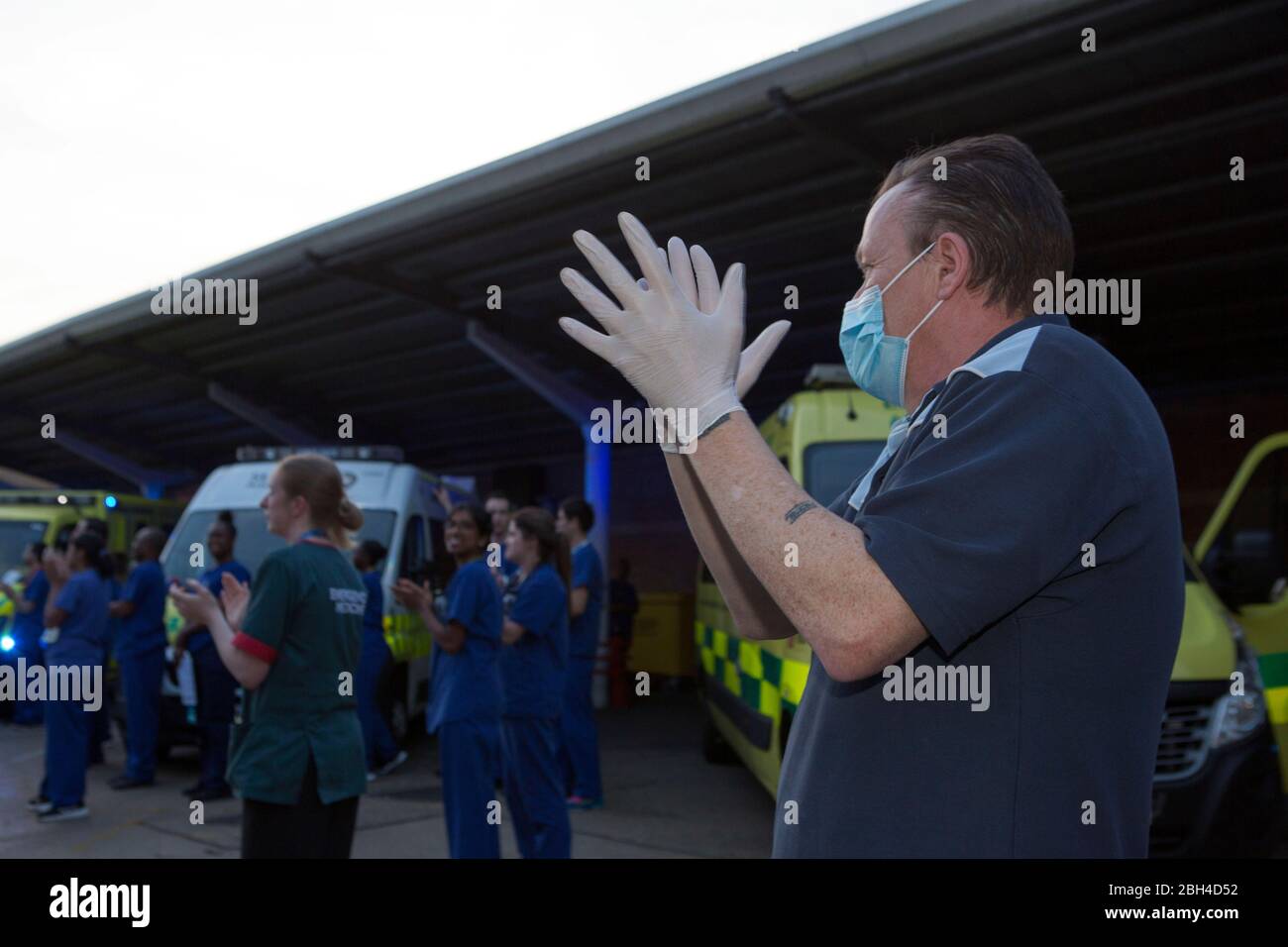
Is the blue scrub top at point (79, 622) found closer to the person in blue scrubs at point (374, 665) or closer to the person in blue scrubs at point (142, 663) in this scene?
the person in blue scrubs at point (142, 663)

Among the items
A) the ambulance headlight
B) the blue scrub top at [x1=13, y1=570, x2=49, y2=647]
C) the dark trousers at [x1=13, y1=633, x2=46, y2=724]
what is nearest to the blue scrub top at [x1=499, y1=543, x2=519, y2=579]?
the ambulance headlight

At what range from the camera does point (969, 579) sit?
122 centimetres

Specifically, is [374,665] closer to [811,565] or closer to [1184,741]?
[1184,741]

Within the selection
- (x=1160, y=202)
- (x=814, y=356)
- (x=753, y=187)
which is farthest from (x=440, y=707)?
(x=814, y=356)

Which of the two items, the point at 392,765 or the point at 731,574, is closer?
the point at 731,574

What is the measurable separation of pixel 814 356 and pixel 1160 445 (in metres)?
14.2

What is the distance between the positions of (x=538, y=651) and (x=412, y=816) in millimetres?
2429

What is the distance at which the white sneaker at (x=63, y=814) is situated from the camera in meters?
7.54

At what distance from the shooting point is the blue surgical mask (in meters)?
1.63

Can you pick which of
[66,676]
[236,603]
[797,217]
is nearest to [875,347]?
[236,603]

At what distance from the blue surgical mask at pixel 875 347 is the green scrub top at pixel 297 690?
2571 mm

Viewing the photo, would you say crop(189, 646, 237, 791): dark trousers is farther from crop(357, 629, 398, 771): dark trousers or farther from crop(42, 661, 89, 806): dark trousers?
crop(357, 629, 398, 771): dark trousers

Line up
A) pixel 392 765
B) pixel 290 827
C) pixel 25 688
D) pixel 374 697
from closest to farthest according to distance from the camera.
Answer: pixel 290 827
pixel 374 697
pixel 392 765
pixel 25 688

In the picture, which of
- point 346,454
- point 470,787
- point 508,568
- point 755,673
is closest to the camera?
point 470,787
